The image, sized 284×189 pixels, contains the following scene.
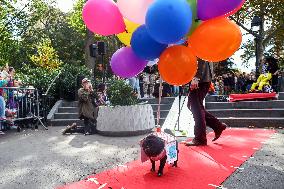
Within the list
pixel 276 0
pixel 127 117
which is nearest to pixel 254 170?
pixel 127 117

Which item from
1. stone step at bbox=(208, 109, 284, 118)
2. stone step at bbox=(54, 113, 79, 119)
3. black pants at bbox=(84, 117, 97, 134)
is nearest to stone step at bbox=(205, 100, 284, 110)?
stone step at bbox=(208, 109, 284, 118)

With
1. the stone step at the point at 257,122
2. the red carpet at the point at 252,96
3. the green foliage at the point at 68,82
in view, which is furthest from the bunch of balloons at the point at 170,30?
the green foliage at the point at 68,82

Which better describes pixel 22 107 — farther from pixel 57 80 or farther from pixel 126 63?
pixel 126 63

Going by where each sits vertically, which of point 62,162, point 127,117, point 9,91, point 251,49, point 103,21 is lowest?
point 62,162

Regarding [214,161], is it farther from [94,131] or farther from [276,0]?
[276,0]

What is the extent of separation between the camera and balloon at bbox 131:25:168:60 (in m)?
4.08

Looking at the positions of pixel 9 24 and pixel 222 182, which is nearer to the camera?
pixel 222 182

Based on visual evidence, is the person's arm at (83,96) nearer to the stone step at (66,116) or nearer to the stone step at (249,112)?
the stone step at (66,116)

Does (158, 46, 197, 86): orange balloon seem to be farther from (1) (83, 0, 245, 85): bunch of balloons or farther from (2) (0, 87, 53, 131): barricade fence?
(2) (0, 87, 53, 131): barricade fence

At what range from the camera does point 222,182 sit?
407 centimetres

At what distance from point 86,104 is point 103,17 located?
5654 millimetres

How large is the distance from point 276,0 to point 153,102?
14.2 meters

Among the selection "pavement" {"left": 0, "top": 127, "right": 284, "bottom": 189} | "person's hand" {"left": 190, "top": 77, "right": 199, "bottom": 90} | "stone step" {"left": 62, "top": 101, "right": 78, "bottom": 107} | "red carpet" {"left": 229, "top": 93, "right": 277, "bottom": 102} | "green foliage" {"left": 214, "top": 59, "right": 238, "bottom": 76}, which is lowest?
"pavement" {"left": 0, "top": 127, "right": 284, "bottom": 189}

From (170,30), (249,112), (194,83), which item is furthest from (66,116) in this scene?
(170,30)
